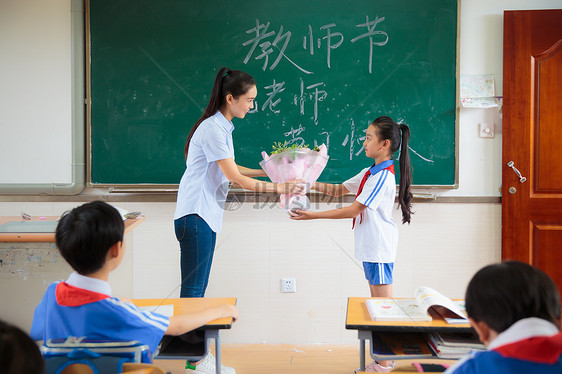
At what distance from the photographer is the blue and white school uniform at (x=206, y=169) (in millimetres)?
2307

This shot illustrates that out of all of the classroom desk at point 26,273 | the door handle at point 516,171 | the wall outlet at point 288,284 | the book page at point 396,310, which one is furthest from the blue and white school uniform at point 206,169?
the door handle at point 516,171

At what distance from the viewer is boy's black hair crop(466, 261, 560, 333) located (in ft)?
2.99

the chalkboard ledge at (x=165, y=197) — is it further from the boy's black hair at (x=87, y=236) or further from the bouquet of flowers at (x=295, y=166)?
the boy's black hair at (x=87, y=236)

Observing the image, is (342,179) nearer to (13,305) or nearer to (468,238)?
(468,238)

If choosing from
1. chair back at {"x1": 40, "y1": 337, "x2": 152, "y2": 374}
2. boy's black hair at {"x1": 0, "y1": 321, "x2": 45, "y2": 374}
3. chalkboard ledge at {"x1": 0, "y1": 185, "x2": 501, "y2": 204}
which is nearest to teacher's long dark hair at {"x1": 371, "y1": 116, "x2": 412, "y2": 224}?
chalkboard ledge at {"x1": 0, "y1": 185, "x2": 501, "y2": 204}

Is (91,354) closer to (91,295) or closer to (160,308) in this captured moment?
(91,295)

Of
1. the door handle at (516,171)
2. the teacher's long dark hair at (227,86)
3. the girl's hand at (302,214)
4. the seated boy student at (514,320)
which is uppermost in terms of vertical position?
the teacher's long dark hair at (227,86)

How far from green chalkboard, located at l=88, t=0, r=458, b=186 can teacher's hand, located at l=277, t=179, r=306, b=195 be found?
0.77m

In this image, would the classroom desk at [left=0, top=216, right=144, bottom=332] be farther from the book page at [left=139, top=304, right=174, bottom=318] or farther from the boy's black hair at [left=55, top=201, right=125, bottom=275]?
the boy's black hair at [left=55, top=201, right=125, bottom=275]

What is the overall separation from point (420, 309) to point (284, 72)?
1.88m

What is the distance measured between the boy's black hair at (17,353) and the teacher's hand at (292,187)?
1.66m

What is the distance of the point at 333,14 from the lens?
299 cm

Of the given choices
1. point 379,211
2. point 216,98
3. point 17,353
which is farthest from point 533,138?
point 17,353

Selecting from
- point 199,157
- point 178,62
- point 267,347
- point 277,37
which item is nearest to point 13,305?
point 199,157
